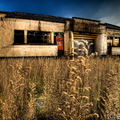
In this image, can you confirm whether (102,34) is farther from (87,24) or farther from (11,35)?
(11,35)

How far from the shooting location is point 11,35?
316 inches

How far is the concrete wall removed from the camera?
25.6 feet

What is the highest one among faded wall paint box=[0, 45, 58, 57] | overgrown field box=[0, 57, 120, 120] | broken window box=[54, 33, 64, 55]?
Answer: broken window box=[54, 33, 64, 55]

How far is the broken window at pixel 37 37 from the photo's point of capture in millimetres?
8992

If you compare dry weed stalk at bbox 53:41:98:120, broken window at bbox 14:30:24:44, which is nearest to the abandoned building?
broken window at bbox 14:30:24:44

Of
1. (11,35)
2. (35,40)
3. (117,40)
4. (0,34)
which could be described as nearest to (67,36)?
(35,40)

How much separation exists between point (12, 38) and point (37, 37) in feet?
8.01

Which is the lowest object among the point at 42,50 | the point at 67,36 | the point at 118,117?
the point at 118,117

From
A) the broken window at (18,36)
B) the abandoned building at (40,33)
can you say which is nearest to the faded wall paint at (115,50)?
the abandoned building at (40,33)

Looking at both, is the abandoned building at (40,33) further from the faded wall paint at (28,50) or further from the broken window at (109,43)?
the broken window at (109,43)

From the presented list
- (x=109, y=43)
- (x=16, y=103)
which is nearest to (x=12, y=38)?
(x=16, y=103)

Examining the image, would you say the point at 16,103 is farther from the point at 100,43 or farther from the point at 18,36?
the point at 100,43

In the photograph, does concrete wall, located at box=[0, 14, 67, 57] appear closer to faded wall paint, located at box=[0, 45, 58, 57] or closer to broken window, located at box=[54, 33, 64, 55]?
faded wall paint, located at box=[0, 45, 58, 57]

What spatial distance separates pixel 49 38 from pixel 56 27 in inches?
58.0
